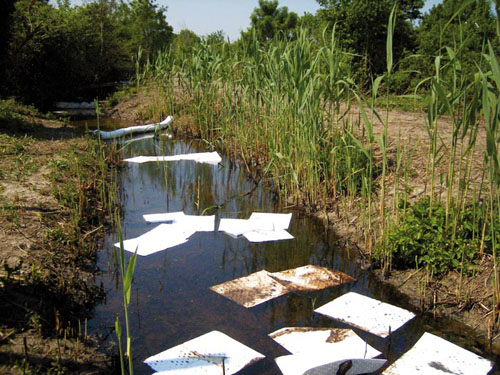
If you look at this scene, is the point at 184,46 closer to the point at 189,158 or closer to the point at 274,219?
the point at 189,158

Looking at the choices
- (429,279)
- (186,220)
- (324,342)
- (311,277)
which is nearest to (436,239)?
(429,279)

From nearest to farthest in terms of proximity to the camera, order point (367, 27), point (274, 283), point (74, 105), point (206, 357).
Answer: point (206, 357), point (274, 283), point (367, 27), point (74, 105)

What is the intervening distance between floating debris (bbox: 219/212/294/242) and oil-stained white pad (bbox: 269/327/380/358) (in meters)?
1.37

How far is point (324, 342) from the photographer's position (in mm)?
2475

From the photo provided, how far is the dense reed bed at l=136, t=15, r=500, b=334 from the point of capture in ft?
9.27

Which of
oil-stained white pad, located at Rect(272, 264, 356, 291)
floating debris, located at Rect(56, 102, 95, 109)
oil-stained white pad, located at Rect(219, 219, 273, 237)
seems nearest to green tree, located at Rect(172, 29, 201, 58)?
floating debris, located at Rect(56, 102, 95, 109)

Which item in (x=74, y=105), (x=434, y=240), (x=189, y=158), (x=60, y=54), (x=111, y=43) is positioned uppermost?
(x=111, y=43)

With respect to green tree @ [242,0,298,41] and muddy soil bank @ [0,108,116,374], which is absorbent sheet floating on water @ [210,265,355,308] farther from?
green tree @ [242,0,298,41]

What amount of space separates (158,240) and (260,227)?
0.91 meters

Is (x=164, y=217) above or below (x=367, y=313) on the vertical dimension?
above

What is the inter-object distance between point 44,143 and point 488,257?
5288 millimetres

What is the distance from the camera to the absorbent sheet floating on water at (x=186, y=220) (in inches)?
163

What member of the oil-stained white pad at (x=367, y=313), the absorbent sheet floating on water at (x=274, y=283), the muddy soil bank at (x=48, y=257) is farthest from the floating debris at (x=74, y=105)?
the oil-stained white pad at (x=367, y=313)

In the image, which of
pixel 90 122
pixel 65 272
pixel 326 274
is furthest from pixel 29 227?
pixel 90 122
